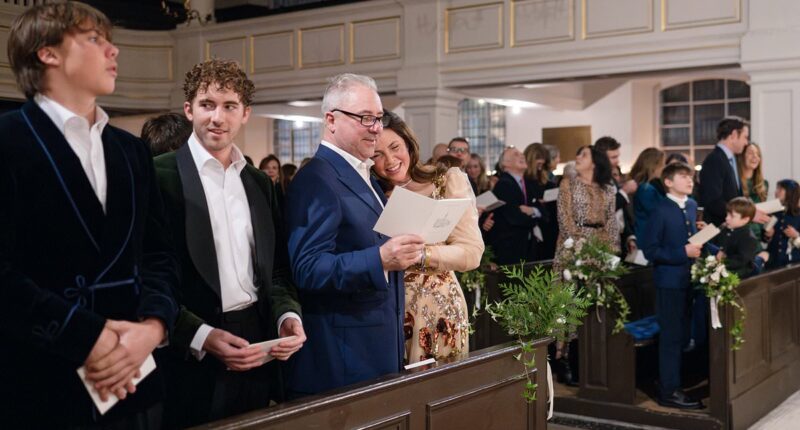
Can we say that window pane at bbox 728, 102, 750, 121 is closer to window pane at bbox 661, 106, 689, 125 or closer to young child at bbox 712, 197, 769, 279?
window pane at bbox 661, 106, 689, 125

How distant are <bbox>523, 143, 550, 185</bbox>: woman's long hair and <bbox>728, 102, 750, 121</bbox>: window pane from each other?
7.24 m

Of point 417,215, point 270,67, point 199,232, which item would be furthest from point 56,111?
point 270,67

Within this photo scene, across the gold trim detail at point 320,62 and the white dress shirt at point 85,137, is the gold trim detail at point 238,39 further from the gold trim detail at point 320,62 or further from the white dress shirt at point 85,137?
the white dress shirt at point 85,137

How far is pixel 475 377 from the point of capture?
2.59 m

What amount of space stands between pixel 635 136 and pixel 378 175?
11.3 meters

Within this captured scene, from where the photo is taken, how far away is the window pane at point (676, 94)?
13539 millimetres

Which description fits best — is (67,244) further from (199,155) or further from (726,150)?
(726,150)

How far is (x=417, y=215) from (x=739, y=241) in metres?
3.59

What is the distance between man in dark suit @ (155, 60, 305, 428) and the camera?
2.14m

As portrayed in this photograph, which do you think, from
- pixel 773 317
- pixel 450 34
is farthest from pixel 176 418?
pixel 450 34

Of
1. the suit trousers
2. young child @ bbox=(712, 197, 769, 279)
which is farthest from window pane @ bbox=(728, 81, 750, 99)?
the suit trousers

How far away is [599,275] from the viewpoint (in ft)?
16.4

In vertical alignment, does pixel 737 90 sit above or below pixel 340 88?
above

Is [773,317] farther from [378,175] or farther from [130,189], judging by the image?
[130,189]
